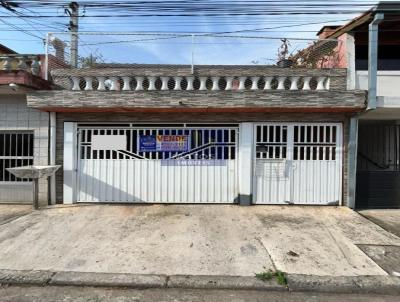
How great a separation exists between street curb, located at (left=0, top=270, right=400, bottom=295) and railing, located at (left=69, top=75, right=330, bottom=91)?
15.3 feet

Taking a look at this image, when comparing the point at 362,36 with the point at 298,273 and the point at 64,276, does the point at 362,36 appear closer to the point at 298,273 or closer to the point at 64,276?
the point at 298,273

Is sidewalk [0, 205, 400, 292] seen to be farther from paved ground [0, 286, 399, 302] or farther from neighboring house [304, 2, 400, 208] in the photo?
neighboring house [304, 2, 400, 208]

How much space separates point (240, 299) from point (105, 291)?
5.54 feet

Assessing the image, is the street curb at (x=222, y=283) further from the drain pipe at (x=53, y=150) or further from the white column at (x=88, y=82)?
the white column at (x=88, y=82)

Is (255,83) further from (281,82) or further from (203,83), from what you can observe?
(203,83)

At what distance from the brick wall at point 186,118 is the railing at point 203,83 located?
669mm

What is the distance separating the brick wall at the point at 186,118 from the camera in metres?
8.66

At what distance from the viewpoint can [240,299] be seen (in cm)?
426

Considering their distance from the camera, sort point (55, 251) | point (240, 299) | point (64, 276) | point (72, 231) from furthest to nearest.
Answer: point (72, 231)
point (55, 251)
point (64, 276)
point (240, 299)

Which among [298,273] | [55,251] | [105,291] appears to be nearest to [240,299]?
[298,273]

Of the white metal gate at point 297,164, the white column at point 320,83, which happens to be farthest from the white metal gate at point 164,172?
the white column at point 320,83

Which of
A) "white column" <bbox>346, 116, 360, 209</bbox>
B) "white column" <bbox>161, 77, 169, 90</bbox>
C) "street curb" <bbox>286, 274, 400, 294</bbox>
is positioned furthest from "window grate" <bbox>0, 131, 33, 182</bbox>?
"white column" <bbox>346, 116, 360, 209</bbox>

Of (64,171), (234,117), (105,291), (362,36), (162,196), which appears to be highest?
(362,36)

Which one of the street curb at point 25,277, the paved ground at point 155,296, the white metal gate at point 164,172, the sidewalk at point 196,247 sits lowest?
the paved ground at point 155,296
